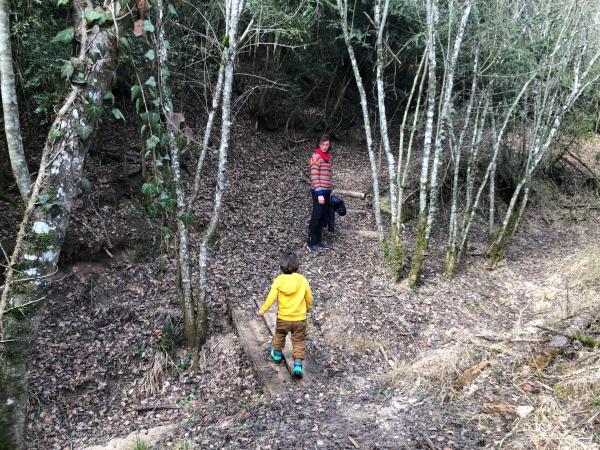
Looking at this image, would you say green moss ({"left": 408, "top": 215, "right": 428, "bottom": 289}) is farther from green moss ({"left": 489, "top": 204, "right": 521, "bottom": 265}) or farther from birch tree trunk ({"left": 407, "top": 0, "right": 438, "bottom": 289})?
green moss ({"left": 489, "top": 204, "right": 521, "bottom": 265})

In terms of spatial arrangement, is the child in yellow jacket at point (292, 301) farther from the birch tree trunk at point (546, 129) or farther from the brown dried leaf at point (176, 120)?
the birch tree trunk at point (546, 129)

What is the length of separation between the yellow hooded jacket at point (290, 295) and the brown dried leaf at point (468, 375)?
1.81m

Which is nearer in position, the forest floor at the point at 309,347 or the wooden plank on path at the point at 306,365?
the forest floor at the point at 309,347

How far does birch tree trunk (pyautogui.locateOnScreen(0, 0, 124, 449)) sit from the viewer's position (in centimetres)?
343

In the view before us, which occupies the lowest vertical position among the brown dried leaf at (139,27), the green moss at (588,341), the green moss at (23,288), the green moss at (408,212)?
the green moss at (408,212)

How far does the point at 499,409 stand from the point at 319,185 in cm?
514

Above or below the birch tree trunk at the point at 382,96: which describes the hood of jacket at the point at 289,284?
below

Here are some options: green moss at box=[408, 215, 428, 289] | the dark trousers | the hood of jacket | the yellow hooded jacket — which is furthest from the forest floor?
the hood of jacket

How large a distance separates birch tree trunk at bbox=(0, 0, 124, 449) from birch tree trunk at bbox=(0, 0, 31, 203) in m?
0.13

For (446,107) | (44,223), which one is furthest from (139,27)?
(446,107)

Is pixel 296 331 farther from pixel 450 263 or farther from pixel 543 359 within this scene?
pixel 450 263

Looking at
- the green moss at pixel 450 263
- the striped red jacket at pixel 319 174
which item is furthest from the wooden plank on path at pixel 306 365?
the green moss at pixel 450 263

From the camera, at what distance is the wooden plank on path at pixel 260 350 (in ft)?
16.3

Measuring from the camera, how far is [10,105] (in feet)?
10.9
